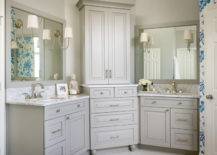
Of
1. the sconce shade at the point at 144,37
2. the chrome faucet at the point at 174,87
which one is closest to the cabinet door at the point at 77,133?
the chrome faucet at the point at 174,87

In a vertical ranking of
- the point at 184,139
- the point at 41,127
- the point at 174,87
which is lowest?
the point at 184,139

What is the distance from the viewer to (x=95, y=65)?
3838 mm

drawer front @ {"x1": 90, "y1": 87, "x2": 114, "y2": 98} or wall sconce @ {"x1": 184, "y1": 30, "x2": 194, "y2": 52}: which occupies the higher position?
wall sconce @ {"x1": 184, "y1": 30, "x2": 194, "y2": 52}

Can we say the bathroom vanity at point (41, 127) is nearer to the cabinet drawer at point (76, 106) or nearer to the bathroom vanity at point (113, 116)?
the cabinet drawer at point (76, 106)

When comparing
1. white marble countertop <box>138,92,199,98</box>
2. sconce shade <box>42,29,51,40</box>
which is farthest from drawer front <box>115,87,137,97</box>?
sconce shade <box>42,29,51,40</box>

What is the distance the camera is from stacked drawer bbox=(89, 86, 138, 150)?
3621mm

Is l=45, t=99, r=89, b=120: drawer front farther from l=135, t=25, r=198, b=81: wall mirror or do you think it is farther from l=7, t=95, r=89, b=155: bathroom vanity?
l=135, t=25, r=198, b=81: wall mirror

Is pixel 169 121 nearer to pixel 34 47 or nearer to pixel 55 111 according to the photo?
pixel 55 111

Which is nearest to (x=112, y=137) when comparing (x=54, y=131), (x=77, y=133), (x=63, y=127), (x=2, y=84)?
(x=77, y=133)

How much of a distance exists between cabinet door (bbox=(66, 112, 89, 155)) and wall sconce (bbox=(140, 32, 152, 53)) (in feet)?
5.42

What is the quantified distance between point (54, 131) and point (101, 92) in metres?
1.10

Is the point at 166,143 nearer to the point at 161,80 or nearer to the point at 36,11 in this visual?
the point at 161,80

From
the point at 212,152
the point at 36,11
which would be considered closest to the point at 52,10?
the point at 36,11

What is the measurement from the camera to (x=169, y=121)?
3729 millimetres
